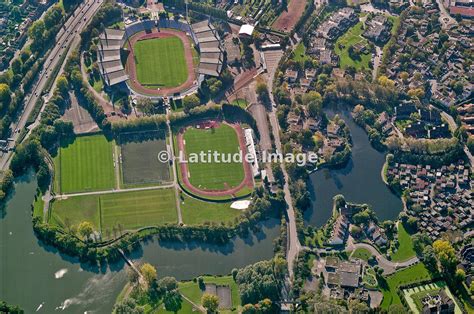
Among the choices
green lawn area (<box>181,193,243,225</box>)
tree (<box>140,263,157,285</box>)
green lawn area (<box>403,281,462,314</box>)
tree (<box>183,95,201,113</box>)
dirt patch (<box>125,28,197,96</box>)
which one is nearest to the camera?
green lawn area (<box>403,281,462,314</box>)

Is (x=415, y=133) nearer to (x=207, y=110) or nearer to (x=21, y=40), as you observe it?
(x=207, y=110)

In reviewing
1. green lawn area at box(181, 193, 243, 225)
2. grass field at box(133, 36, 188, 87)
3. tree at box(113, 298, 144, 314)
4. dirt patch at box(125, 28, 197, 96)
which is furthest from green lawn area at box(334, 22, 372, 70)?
tree at box(113, 298, 144, 314)

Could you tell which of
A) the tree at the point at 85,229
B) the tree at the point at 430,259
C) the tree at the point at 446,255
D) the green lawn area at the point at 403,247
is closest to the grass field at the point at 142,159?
the tree at the point at 85,229

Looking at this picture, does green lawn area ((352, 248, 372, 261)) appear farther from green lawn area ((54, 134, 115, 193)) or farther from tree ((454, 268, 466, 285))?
green lawn area ((54, 134, 115, 193))

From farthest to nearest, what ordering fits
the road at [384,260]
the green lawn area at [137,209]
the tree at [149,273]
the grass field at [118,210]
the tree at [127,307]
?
the green lawn area at [137,209] → the grass field at [118,210] → the road at [384,260] → the tree at [149,273] → the tree at [127,307]

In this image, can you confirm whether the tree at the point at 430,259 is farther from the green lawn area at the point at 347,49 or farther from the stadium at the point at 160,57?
the stadium at the point at 160,57
